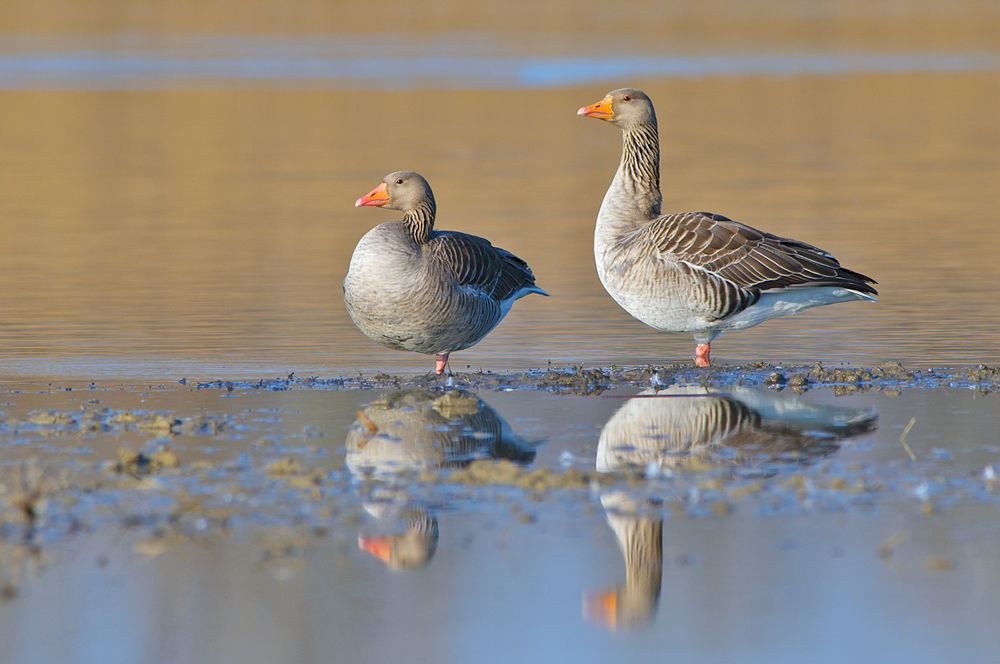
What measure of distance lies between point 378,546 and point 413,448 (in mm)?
1866

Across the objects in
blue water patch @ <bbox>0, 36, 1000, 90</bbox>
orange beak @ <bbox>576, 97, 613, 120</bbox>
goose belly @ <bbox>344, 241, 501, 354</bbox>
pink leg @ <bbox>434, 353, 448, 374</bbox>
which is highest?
blue water patch @ <bbox>0, 36, 1000, 90</bbox>

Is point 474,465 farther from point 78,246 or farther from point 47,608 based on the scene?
point 78,246

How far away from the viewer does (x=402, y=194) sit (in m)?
11.3

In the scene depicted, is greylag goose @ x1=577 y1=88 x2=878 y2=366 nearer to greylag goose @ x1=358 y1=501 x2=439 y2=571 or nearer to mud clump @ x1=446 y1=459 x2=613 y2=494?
mud clump @ x1=446 y1=459 x2=613 y2=494

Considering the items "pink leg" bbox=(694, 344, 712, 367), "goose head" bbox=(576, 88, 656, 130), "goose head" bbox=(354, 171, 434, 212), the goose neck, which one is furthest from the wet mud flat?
"goose head" bbox=(576, 88, 656, 130)

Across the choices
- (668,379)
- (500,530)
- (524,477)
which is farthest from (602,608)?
(668,379)

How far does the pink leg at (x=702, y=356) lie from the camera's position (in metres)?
11.3

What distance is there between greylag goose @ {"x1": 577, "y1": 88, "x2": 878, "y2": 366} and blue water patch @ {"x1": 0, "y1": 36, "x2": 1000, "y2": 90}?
105 ft

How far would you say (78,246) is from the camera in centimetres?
2033

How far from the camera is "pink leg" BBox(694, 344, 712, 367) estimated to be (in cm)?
1134

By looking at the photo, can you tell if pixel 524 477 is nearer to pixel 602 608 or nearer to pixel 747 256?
pixel 602 608

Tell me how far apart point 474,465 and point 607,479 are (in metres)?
0.83

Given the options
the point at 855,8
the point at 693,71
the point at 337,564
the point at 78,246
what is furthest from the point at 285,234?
the point at 855,8

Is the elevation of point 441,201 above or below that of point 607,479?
above
